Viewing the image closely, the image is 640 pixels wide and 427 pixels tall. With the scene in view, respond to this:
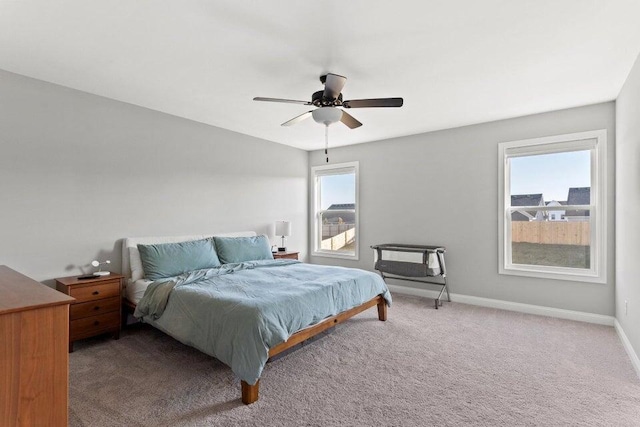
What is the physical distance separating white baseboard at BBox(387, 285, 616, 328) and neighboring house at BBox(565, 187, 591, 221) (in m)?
1.12

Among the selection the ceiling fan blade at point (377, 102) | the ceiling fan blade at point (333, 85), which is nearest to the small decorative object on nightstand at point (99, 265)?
the ceiling fan blade at point (333, 85)

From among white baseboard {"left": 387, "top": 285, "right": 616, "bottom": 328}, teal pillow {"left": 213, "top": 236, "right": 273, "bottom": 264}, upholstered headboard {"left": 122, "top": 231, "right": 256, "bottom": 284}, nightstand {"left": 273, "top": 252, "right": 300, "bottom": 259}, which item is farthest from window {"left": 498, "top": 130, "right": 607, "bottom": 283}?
upholstered headboard {"left": 122, "top": 231, "right": 256, "bottom": 284}

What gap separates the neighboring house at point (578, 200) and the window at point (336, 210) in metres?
3.01

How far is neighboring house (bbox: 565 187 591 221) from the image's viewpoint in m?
3.77

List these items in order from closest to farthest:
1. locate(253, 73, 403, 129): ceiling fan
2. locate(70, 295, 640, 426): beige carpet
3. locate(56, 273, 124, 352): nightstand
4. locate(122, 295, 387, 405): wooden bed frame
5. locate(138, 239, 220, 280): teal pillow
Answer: locate(70, 295, 640, 426): beige carpet < locate(122, 295, 387, 405): wooden bed frame < locate(253, 73, 403, 129): ceiling fan < locate(56, 273, 124, 352): nightstand < locate(138, 239, 220, 280): teal pillow

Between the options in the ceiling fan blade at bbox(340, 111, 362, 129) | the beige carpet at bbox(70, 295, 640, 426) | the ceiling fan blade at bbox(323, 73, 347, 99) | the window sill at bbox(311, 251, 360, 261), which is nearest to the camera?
the beige carpet at bbox(70, 295, 640, 426)

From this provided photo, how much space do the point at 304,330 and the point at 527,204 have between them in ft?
11.1

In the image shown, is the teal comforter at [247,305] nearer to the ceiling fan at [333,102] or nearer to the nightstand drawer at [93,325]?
the nightstand drawer at [93,325]

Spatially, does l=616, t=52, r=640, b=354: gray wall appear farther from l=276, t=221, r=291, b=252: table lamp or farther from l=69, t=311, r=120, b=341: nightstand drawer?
l=69, t=311, r=120, b=341: nightstand drawer

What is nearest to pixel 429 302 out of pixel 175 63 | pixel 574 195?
pixel 574 195

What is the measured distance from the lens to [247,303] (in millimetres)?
2387

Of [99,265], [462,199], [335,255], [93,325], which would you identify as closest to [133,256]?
[99,265]

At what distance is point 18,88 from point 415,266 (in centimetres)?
474

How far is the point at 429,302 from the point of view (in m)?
4.56
